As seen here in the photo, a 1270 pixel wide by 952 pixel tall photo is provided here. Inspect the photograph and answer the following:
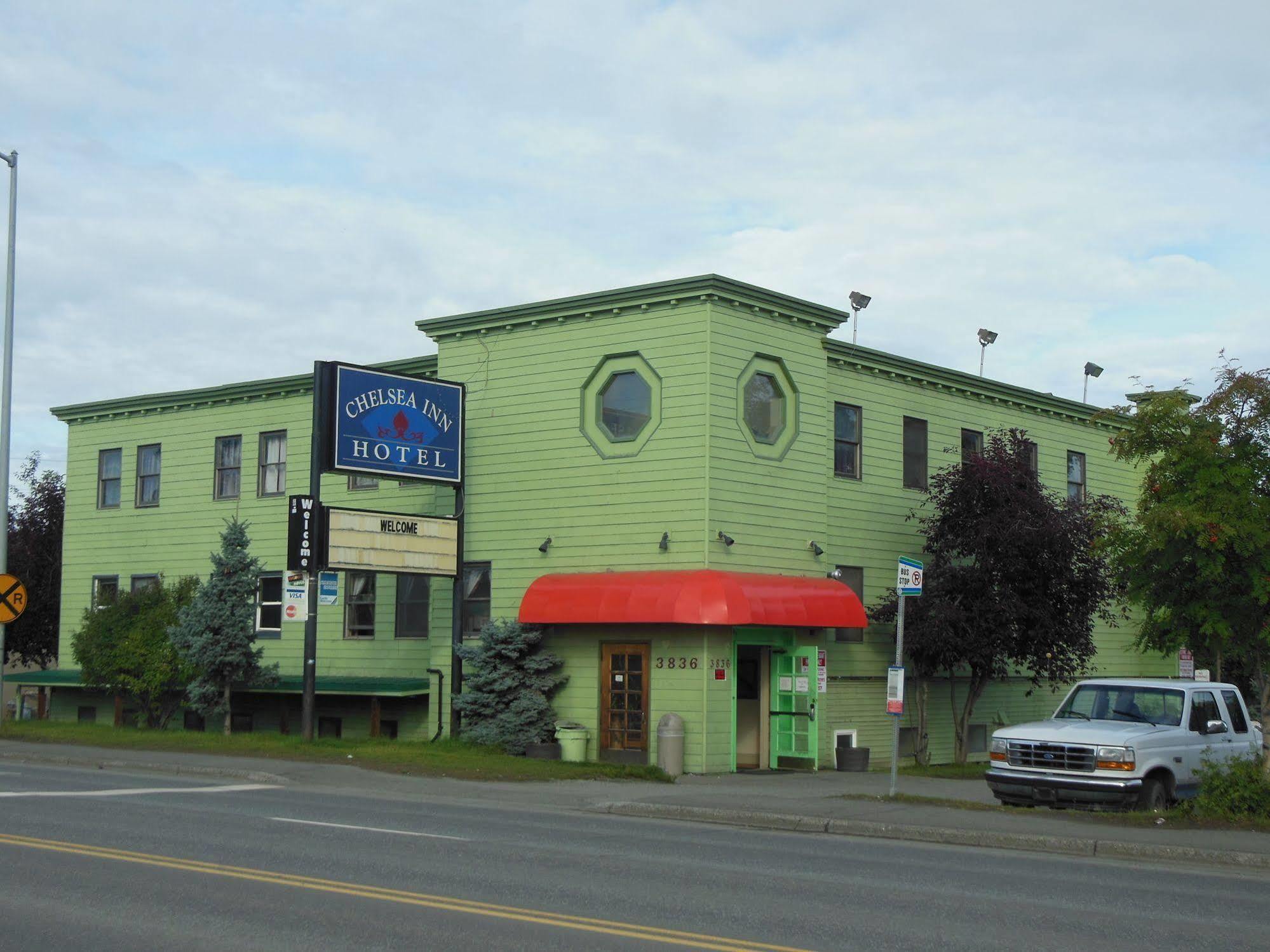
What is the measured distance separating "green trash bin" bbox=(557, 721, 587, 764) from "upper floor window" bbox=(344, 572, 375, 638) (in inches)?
278

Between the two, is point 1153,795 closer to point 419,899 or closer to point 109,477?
point 419,899

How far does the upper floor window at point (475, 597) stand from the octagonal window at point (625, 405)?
405 cm

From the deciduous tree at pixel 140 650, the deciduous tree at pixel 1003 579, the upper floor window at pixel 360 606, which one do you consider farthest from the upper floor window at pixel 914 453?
the deciduous tree at pixel 140 650

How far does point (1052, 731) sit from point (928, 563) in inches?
436

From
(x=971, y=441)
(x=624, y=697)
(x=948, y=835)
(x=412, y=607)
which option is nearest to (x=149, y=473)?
(x=412, y=607)

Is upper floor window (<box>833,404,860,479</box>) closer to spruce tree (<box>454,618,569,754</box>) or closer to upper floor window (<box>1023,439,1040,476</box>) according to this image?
upper floor window (<box>1023,439,1040,476</box>)

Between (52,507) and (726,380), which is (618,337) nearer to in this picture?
(726,380)

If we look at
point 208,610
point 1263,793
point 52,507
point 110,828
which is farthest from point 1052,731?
point 52,507

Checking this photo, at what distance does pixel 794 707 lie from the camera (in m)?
26.1

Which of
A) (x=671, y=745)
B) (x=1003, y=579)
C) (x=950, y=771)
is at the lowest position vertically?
(x=950, y=771)

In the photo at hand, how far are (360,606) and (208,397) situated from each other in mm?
6947

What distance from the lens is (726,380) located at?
25172 mm

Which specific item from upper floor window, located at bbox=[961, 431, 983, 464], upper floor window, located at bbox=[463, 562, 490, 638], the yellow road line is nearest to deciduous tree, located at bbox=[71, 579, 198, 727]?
upper floor window, located at bbox=[463, 562, 490, 638]

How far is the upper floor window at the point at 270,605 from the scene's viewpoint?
3228cm
